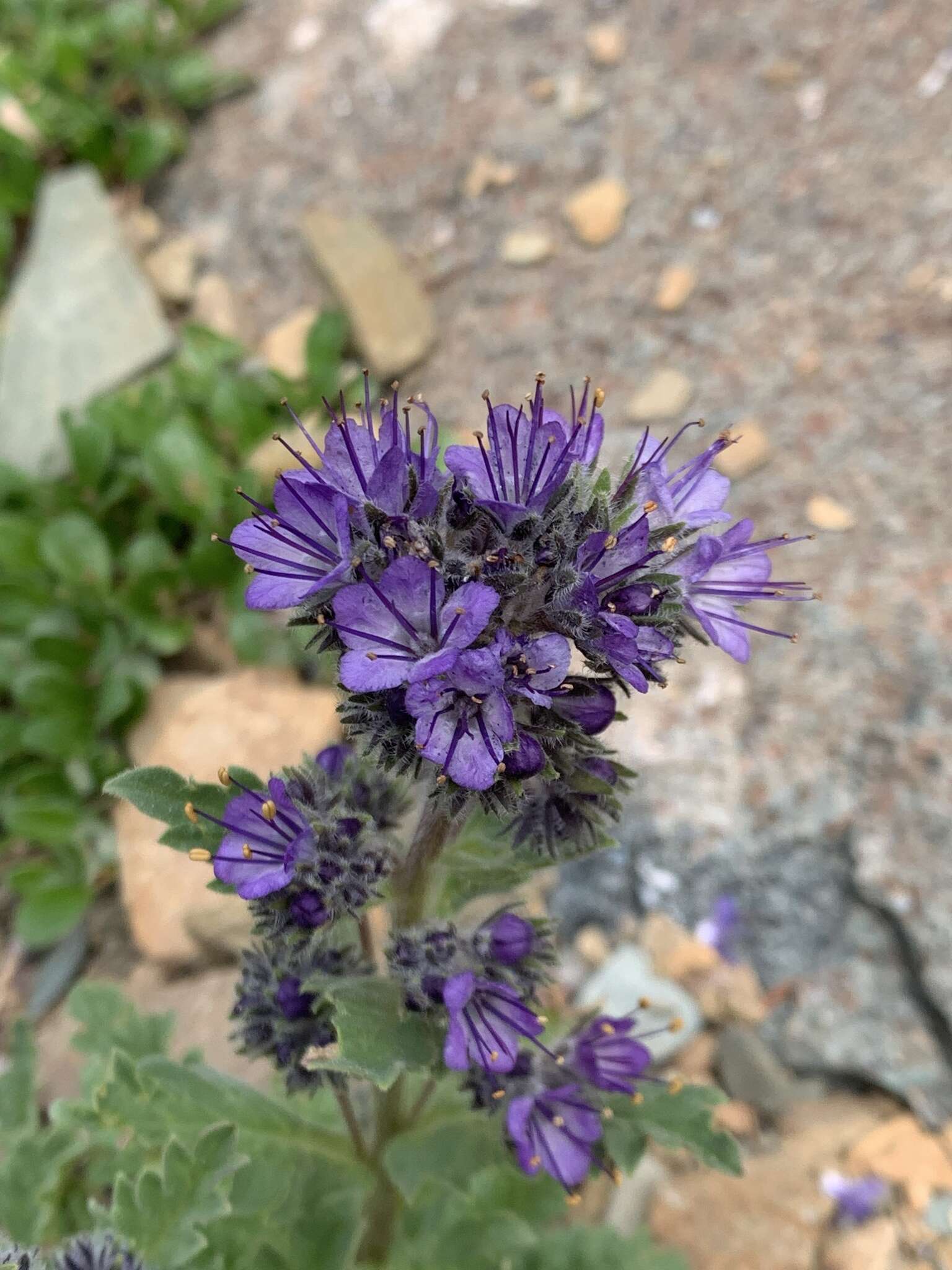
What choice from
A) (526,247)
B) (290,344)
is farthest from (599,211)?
(290,344)

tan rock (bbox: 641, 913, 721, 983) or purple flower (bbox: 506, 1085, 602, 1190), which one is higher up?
tan rock (bbox: 641, 913, 721, 983)

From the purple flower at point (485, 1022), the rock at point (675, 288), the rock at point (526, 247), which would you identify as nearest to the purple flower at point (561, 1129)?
the purple flower at point (485, 1022)

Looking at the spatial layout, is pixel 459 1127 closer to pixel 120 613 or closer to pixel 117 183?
pixel 120 613

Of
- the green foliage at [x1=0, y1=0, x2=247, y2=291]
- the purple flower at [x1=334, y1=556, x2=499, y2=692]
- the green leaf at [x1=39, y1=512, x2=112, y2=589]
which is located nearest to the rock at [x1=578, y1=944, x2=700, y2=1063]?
the purple flower at [x1=334, y1=556, x2=499, y2=692]

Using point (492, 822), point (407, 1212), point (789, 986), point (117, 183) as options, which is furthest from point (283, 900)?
point (117, 183)

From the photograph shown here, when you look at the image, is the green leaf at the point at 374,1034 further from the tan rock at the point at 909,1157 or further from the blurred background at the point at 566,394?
the tan rock at the point at 909,1157

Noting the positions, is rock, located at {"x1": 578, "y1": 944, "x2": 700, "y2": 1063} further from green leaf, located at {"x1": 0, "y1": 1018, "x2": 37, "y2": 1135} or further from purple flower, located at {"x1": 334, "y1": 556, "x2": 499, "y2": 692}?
purple flower, located at {"x1": 334, "y1": 556, "x2": 499, "y2": 692}

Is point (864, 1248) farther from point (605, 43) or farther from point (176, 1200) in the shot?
point (605, 43)
